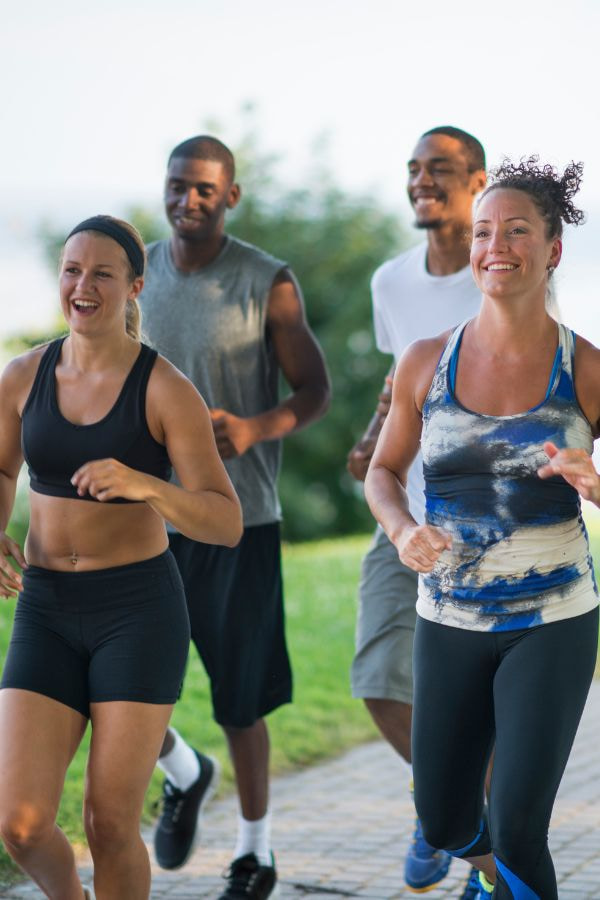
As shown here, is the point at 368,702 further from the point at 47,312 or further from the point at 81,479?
the point at 47,312

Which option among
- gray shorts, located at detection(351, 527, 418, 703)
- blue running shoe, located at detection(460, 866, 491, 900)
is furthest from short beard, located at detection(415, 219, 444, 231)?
blue running shoe, located at detection(460, 866, 491, 900)

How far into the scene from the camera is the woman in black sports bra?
3.67m

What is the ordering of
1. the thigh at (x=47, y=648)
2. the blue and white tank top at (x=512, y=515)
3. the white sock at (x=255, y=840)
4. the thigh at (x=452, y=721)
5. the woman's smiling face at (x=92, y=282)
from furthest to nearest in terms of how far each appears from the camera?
the white sock at (x=255, y=840), the woman's smiling face at (x=92, y=282), the thigh at (x=47, y=648), the thigh at (x=452, y=721), the blue and white tank top at (x=512, y=515)

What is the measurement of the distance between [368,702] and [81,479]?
195 centimetres

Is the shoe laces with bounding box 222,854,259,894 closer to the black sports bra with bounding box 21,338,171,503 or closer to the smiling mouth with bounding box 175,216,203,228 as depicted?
the black sports bra with bounding box 21,338,171,503

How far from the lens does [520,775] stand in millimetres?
3355

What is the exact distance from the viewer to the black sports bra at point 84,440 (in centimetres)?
387

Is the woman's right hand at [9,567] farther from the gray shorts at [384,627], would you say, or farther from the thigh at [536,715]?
the gray shorts at [384,627]

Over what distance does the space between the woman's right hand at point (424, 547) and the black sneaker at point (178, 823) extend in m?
2.43

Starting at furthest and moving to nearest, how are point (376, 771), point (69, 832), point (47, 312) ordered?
point (47, 312) → point (376, 771) → point (69, 832)

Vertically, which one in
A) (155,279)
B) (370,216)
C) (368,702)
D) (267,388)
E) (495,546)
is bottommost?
(368,702)

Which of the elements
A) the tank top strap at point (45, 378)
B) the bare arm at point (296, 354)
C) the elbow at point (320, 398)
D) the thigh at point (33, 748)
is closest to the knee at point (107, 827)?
the thigh at point (33, 748)

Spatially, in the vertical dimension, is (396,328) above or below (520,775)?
above

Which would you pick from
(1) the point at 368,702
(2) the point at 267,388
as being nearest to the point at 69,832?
(1) the point at 368,702
